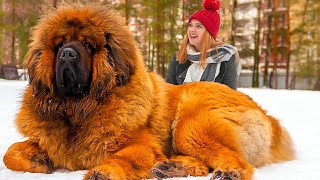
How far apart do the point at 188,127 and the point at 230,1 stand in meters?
21.6

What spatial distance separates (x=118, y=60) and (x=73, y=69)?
1.33 feet

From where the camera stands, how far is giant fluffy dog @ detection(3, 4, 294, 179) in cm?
314

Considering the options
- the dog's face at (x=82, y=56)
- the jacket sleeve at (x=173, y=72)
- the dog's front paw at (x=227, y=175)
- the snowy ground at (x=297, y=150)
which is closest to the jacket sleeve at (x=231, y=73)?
the jacket sleeve at (x=173, y=72)

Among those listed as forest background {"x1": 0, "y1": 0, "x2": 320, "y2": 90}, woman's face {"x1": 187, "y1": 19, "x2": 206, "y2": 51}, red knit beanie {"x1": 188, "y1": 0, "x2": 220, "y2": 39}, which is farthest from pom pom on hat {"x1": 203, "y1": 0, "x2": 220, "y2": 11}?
forest background {"x1": 0, "y1": 0, "x2": 320, "y2": 90}

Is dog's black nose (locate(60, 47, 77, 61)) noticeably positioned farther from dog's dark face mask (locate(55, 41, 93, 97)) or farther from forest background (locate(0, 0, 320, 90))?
forest background (locate(0, 0, 320, 90))

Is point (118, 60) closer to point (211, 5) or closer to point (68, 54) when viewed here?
point (68, 54)

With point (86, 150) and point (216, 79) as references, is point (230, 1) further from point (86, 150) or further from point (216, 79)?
point (86, 150)

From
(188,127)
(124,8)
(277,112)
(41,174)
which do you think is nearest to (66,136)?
(41,174)

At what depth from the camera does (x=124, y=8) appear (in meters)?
22.9

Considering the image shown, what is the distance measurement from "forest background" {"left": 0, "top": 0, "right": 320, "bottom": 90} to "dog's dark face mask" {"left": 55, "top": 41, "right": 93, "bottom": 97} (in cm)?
1995

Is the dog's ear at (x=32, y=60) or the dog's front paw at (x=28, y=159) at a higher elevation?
the dog's ear at (x=32, y=60)

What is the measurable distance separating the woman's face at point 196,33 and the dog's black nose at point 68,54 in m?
2.55

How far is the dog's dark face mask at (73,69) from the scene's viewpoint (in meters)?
3.03

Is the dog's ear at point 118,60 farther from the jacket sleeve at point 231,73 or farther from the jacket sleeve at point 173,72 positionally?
the jacket sleeve at point 173,72
